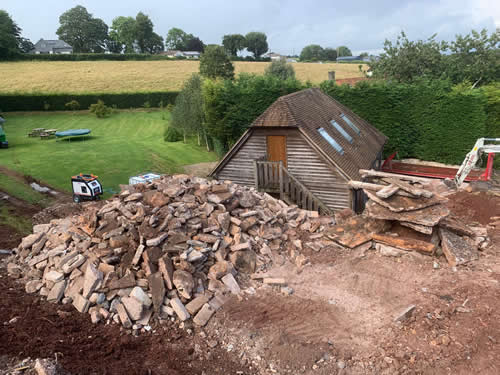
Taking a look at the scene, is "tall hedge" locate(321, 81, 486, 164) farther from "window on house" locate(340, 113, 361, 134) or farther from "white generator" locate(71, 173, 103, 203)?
"white generator" locate(71, 173, 103, 203)

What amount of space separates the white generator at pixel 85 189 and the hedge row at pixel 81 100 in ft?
119

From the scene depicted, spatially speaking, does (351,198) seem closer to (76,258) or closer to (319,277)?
(319,277)

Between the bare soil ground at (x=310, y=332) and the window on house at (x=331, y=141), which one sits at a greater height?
the window on house at (x=331, y=141)

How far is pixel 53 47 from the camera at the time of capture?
111m

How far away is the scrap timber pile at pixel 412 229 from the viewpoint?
1041cm

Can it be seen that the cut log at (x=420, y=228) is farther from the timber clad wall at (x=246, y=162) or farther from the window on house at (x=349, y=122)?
the window on house at (x=349, y=122)

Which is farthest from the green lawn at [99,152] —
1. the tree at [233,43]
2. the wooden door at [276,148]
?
the tree at [233,43]

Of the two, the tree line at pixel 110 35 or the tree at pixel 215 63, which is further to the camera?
the tree line at pixel 110 35

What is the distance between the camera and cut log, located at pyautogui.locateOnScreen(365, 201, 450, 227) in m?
10.3

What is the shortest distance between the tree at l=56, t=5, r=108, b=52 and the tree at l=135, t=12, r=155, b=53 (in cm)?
1243

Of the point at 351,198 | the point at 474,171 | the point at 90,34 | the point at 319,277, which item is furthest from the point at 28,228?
the point at 90,34

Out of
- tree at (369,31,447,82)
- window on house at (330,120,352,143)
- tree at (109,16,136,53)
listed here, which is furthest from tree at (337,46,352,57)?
window on house at (330,120,352,143)

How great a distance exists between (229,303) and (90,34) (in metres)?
131

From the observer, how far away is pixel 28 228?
14523 mm
